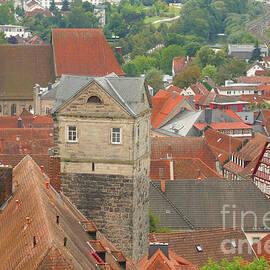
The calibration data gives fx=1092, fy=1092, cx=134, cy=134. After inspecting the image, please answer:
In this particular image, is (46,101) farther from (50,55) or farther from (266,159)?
(266,159)

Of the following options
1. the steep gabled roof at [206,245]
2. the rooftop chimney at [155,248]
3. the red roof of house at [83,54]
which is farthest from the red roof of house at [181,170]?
the red roof of house at [83,54]

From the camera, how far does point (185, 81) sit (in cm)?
Answer: 17712

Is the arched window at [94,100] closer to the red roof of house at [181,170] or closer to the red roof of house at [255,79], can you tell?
the red roof of house at [181,170]

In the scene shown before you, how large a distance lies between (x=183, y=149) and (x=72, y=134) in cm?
3872

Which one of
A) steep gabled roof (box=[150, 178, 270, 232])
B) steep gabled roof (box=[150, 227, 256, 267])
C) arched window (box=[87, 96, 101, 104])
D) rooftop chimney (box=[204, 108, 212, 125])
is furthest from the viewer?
rooftop chimney (box=[204, 108, 212, 125])

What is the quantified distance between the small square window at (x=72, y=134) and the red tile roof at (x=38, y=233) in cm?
429

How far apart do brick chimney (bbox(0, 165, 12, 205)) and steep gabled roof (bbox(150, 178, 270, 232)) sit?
22.0 meters

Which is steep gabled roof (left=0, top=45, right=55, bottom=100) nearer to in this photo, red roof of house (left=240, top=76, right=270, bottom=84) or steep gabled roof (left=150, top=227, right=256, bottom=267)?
steep gabled roof (left=150, top=227, right=256, bottom=267)

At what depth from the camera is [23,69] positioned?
4592 inches

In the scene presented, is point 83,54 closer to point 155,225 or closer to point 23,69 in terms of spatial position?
point 23,69

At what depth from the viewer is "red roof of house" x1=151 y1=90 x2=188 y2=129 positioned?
113375mm

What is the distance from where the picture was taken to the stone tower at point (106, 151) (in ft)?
133

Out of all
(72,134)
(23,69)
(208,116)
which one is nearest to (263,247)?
(72,134)

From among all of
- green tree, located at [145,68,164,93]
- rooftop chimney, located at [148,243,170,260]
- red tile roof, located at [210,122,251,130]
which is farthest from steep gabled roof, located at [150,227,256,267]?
green tree, located at [145,68,164,93]
